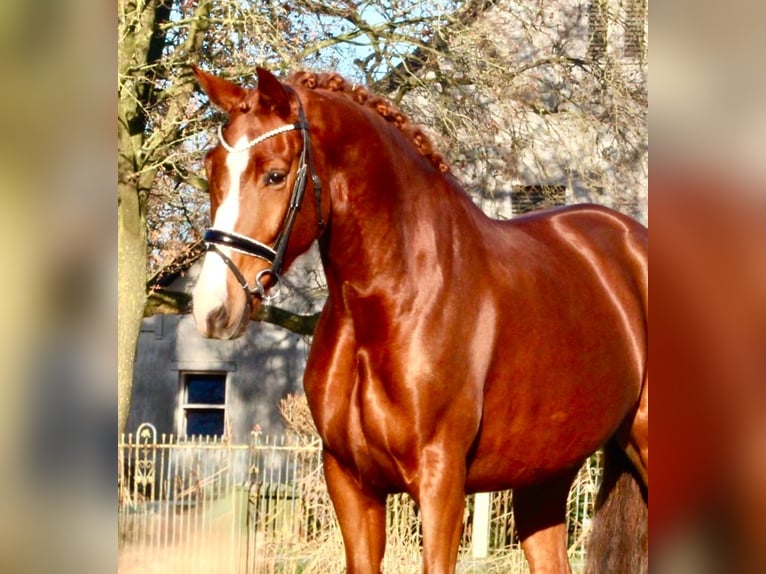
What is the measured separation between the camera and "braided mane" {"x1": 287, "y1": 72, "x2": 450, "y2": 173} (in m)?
3.10

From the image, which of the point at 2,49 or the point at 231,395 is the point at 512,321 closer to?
the point at 2,49

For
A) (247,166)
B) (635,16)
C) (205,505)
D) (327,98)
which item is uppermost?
(635,16)

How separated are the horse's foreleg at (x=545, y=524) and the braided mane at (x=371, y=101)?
64.8 inches

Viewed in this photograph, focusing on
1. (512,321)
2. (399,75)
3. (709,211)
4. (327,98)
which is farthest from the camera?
(399,75)

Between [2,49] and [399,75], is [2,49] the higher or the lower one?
the lower one

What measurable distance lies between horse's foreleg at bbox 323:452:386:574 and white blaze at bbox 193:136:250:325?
0.90 m

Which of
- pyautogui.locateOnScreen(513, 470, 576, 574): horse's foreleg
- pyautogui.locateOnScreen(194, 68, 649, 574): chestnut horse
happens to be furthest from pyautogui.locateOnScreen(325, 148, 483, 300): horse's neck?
pyautogui.locateOnScreen(513, 470, 576, 574): horse's foreleg

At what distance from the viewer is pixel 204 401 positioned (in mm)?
13727

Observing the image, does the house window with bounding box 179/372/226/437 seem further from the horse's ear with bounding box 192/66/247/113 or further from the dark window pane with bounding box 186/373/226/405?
the horse's ear with bounding box 192/66/247/113

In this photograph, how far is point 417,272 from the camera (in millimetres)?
3119

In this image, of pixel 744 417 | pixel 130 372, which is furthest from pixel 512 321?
pixel 130 372

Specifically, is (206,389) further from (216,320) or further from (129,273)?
(216,320)

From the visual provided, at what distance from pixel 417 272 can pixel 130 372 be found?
5.46m

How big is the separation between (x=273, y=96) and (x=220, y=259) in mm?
539
